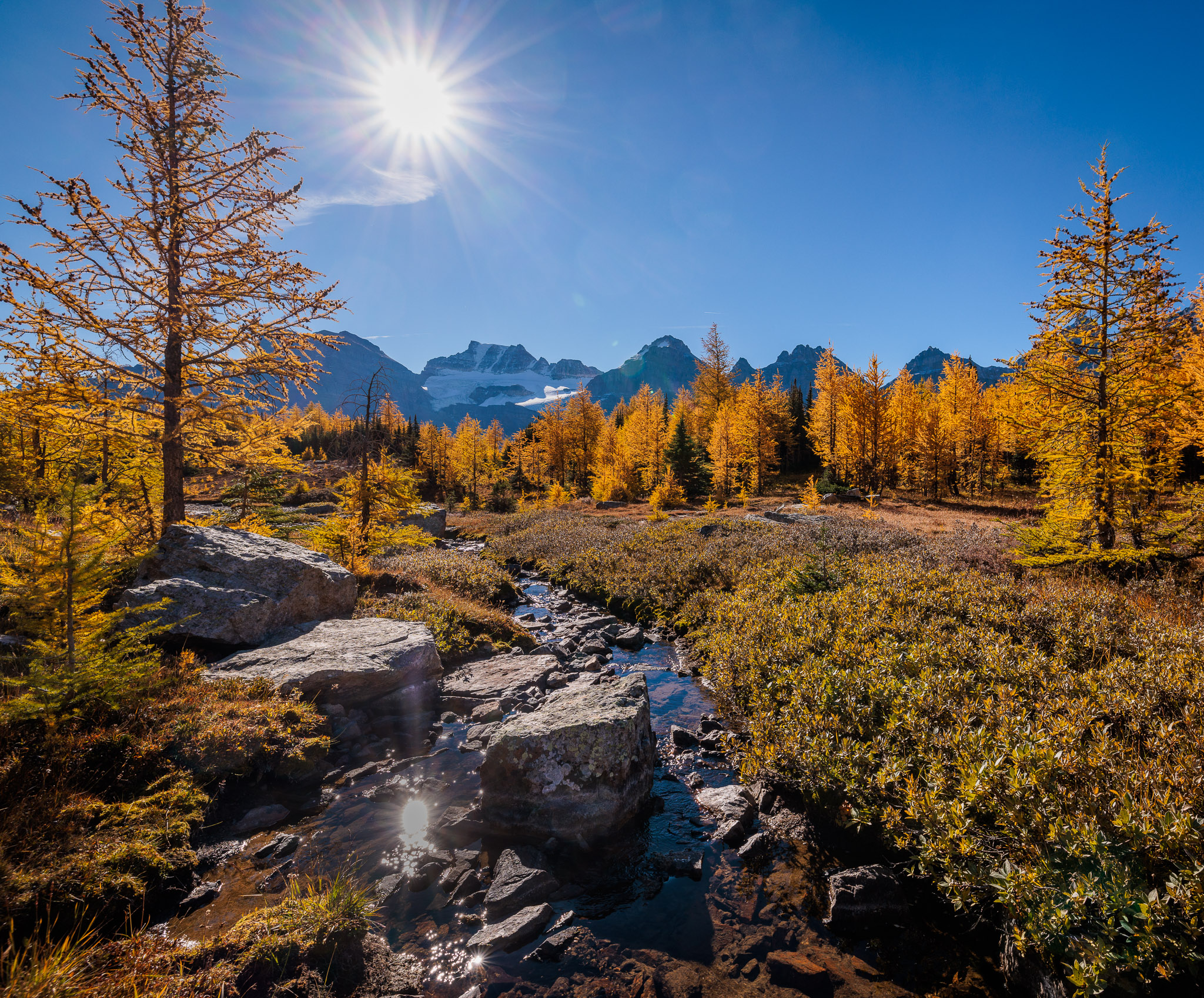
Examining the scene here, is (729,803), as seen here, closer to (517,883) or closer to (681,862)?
(681,862)

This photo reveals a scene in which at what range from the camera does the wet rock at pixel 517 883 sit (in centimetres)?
524

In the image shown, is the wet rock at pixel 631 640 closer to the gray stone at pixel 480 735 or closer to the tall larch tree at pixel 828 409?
the gray stone at pixel 480 735

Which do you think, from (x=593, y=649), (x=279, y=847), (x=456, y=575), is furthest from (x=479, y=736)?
(x=456, y=575)

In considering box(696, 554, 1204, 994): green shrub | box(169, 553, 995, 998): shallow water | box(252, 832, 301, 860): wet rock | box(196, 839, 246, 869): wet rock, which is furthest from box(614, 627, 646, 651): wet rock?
box(196, 839, 246, 869): wet rock

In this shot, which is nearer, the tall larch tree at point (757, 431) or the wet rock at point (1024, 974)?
the wet rock at point (1024, 974)

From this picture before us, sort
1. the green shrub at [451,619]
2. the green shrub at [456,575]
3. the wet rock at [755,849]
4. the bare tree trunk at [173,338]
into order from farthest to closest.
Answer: the green shrub at [456,575], the green shrub at [451,619], the bare tree trunk at [173,338], the wet rock at [755,849]

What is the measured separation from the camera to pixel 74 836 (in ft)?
15.5

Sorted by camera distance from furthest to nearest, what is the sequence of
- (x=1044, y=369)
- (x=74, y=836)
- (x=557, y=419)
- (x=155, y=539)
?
(x=557, y=419) → (x=1044, y=369) → (x=155, y=539) → (x=74, y=836)

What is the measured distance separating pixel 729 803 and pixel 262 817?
6619 mm

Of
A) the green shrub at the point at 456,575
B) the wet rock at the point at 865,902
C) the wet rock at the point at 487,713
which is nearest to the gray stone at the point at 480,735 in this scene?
the wet rock at the point at 487,713

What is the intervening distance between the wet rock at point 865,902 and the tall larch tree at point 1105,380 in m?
11.9

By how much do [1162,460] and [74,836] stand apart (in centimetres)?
2278

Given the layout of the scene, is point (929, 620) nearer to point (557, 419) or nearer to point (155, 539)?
point (155, 539)

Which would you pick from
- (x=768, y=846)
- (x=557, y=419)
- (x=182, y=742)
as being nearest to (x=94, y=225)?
(x=182, y=742)
